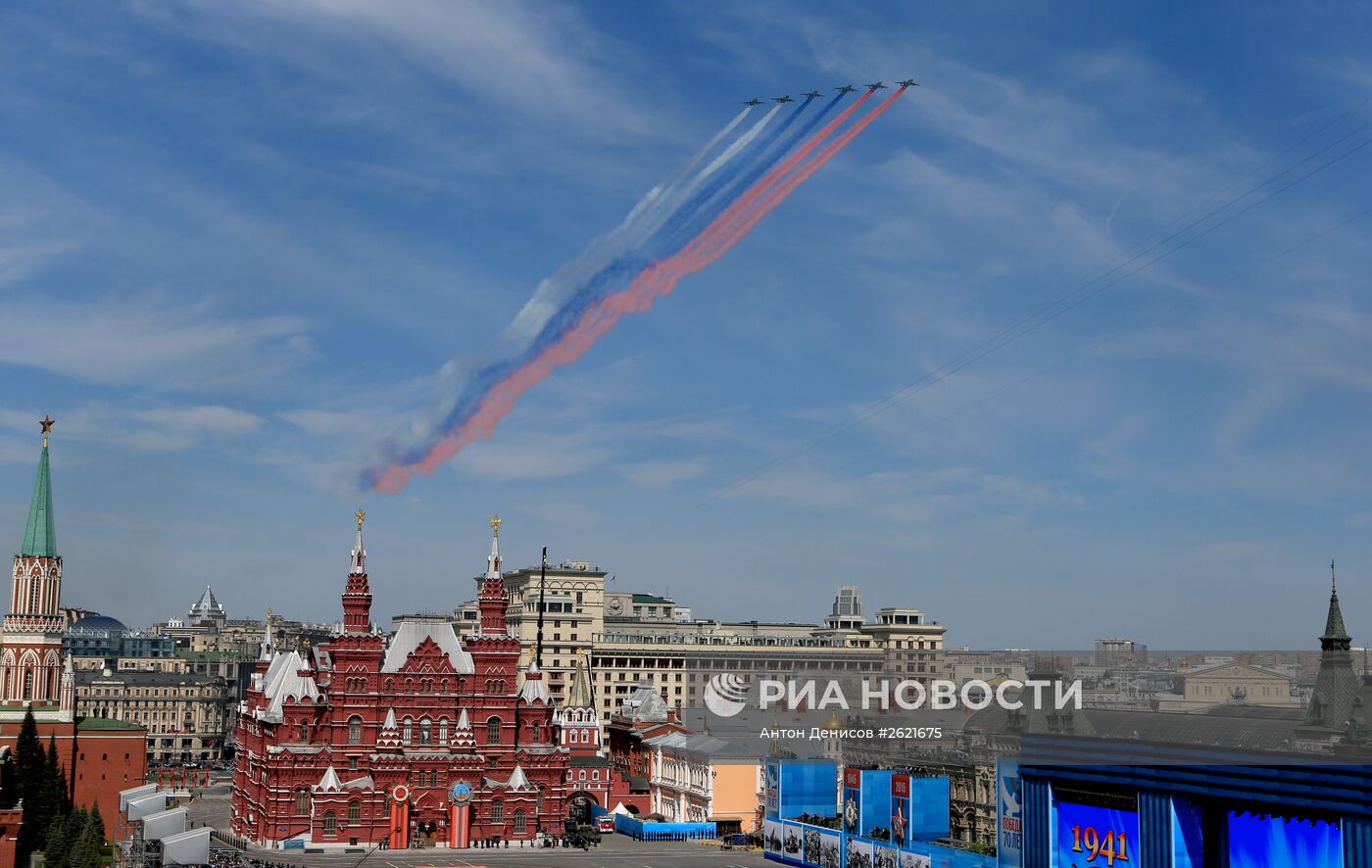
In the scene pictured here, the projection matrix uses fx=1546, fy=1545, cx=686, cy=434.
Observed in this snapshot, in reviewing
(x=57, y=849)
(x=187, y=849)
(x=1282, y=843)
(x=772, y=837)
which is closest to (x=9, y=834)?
(x=57, y=849)

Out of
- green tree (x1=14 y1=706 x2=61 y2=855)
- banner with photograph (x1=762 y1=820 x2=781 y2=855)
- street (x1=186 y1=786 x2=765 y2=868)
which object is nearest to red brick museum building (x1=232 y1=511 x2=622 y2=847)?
street (x1=186 y1=786 x2=765 y2=868)

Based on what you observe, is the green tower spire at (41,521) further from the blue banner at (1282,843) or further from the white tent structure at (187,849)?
the blue banner at (1282,843)

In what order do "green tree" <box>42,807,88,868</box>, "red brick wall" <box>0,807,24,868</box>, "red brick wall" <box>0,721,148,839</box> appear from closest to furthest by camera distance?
"green tree" <box>42,807,88,868</box> → "red brick wall" <box>0,807,24,868</box> → "red brick wall" <box>0,721,148,839</box>

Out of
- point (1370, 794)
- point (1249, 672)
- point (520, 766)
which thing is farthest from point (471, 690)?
point (1370, 794)

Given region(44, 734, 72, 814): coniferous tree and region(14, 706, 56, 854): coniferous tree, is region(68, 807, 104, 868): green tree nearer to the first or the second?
region(14, 706, 56, 854): coniferous tree

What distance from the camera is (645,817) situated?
14338cm

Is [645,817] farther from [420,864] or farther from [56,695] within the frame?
[56,695]

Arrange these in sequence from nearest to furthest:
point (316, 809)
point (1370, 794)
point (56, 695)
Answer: point (1370, 794) → point (316, 809) → point (56, 695)

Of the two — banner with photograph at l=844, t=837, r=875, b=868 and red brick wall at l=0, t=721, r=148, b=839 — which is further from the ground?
red brick wall at l=0, t=721, r=148, b=839

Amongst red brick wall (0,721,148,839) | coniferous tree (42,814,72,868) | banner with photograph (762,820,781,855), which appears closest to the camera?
coniferous tree (42,814,72,868)

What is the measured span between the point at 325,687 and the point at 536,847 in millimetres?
21542

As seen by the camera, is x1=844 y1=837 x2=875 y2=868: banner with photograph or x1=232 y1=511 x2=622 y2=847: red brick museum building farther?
x1=232 y1=511 x2=622 y2=847: red brick museum building

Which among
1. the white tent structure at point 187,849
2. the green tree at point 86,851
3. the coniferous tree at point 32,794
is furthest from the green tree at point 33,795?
the green tree at point 86,851

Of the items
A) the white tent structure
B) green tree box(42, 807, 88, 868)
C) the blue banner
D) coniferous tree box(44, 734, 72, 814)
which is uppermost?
the blue banner
